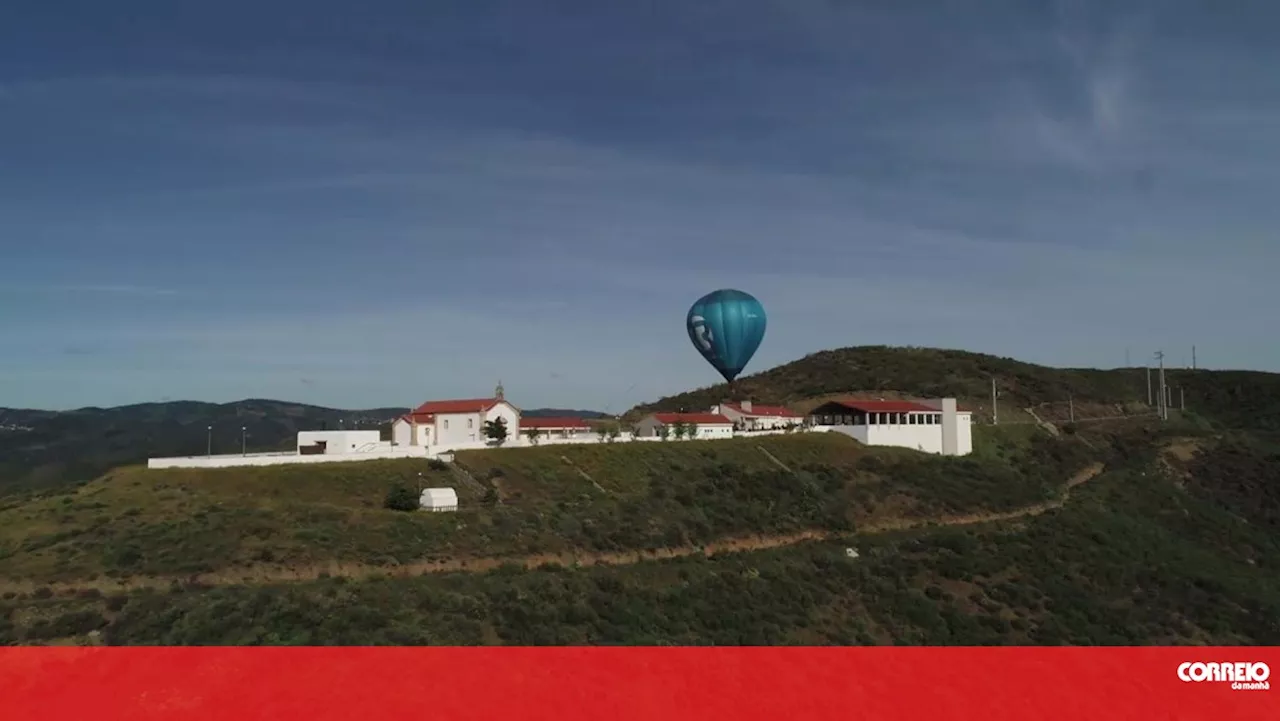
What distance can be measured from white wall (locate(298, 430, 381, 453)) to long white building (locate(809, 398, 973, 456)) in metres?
41.4

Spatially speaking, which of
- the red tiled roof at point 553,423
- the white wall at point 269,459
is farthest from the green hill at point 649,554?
the red tiled roof at point 553,423

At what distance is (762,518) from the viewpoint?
54.3m

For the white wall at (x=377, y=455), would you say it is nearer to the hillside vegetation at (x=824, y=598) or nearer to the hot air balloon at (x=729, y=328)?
the hillside vegetation at (x=824, y=598)

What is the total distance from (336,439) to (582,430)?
2074 cm

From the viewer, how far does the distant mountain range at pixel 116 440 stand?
175ft

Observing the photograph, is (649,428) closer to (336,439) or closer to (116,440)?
(336,439)

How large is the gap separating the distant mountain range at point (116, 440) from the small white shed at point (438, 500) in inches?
724

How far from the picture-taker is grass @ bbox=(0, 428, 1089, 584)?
3700 centimetres

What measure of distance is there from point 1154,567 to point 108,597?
56.8 meters

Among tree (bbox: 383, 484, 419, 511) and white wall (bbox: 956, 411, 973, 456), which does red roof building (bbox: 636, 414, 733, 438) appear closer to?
white wall (bbox: 956, 411, 973, 456)

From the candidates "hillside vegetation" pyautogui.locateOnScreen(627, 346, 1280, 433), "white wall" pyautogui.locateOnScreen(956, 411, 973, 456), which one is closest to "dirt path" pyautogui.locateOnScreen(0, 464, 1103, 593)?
"white wall" pyautogui.locateOnScreen(956, 411, 973, 456)
